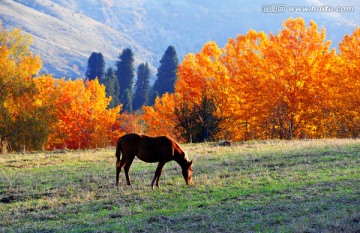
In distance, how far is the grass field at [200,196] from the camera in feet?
30.3

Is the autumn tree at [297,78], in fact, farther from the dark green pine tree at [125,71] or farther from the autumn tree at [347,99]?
the dark green pine tree at [125,71]

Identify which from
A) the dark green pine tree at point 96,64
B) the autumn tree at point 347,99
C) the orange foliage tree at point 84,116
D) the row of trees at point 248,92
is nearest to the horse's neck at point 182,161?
the row of trees at point 248,92

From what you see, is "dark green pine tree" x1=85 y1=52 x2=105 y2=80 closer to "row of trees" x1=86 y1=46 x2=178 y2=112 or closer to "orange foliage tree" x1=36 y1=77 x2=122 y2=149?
"row of trees" x1=86 y1=46 x2=178 y2=112

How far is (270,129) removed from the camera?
127 feet

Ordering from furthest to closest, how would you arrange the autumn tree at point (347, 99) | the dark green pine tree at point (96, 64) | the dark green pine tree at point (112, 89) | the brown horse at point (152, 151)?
the dark green pine tree at point (96, 64), the dark green pine tree at point (112, 89), the autumn tree at point (347, 99), the brown horse at point (152, 151)

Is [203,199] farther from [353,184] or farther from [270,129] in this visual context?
[270,129]

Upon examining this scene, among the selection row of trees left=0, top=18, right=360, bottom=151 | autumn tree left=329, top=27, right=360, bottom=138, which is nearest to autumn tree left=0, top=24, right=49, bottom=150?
row of trees left=0, top=18, right=360, bottom=151

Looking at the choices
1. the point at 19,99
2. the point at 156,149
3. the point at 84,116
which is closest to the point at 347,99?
the point at 19,99

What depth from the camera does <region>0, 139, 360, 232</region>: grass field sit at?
9227 millimetres

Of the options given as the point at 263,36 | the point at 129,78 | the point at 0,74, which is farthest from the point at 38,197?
the point at 129,78

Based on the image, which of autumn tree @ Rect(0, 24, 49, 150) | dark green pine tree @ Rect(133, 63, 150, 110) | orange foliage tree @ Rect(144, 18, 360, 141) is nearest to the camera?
autumn tree @ Rect(0, 24, 49, 150)

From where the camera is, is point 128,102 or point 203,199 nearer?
point 203,199

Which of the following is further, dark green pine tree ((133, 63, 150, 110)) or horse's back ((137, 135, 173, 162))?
dark green pine tree ((133, 63, 150, 110))

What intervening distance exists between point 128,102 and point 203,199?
272 feet
